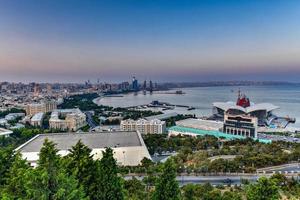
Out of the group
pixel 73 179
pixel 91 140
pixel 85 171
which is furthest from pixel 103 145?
pixel 73 179

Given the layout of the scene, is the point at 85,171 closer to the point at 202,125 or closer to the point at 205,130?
the point at 205,130

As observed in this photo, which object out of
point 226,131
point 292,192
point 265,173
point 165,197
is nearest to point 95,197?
point 165,197

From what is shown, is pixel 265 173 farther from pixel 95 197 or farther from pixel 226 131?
pixel 226 131

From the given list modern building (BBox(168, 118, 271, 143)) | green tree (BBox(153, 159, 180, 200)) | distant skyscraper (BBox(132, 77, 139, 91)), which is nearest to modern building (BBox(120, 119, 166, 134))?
modern building (BBox(168, 118, 271, 143))

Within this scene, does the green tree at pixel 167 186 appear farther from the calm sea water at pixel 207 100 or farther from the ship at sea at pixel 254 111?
the calm sea water at pixel 207 100

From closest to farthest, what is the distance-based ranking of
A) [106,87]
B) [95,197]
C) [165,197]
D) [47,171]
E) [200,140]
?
[47,171] → [95,197] → [165,197] → [200,140] → [106,87]
